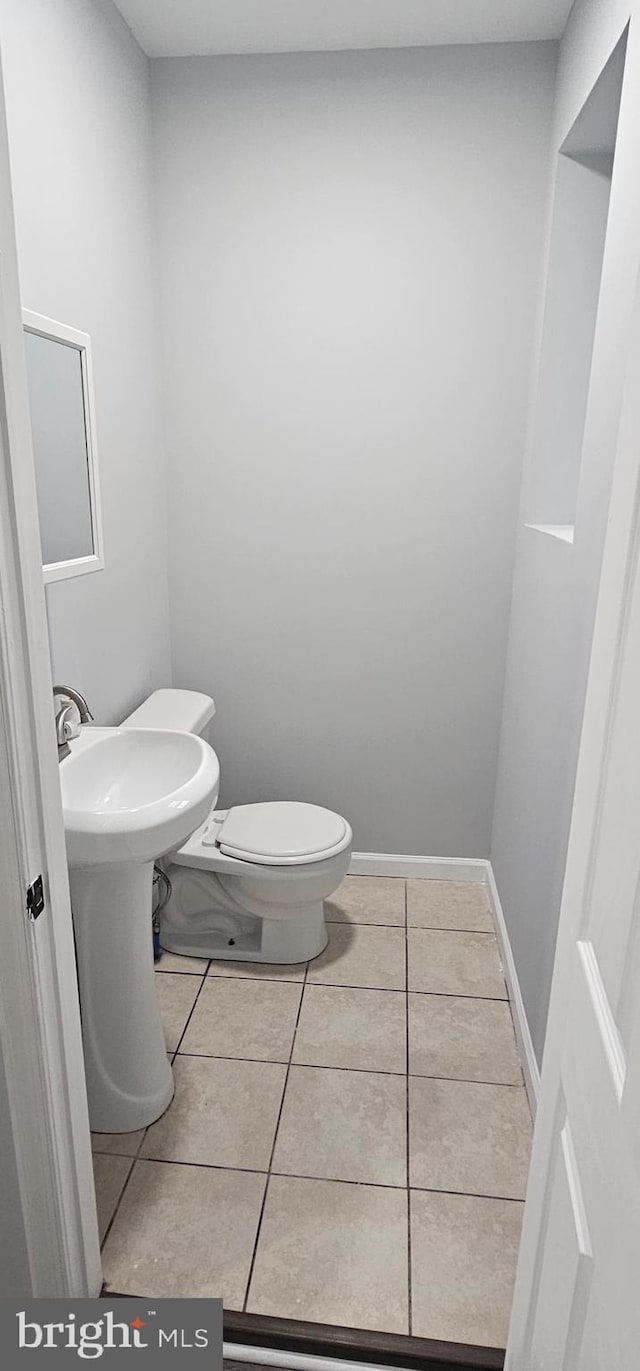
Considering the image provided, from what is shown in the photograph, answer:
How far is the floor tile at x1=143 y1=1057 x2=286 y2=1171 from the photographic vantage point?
5.51 feet

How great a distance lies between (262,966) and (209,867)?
1.21ft

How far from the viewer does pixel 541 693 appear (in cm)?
192

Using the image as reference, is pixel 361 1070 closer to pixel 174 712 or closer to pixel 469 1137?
pixel 469 1137

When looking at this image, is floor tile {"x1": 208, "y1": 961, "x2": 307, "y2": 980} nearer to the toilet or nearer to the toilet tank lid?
the toilet

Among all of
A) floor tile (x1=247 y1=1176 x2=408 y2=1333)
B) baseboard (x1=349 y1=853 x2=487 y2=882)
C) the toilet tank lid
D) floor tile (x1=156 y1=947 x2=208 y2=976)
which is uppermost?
the toilet tank lid

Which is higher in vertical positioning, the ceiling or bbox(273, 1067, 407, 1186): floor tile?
the ceiling

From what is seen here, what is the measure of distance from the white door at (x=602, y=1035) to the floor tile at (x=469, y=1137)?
675mm

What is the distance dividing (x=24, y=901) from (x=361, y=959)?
1557mm

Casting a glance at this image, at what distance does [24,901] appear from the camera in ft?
3.27

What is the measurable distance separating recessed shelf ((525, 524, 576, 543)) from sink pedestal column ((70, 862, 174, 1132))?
3.86 ft

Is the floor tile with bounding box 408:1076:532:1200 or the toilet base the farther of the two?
the toilet base

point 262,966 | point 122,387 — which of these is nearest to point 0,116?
point 122,387

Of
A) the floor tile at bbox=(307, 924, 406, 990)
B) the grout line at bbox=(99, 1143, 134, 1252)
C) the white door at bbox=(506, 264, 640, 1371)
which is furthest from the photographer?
the floor tile at bbox=(307, 924, 406, 990)

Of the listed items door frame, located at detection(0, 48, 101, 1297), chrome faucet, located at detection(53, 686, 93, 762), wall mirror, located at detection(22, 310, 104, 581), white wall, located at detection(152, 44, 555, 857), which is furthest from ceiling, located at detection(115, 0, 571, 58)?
chrome faucet, located at detection(53, 686, 93, 762)
